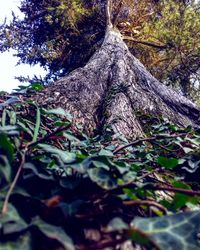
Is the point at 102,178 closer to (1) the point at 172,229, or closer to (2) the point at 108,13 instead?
(1) the point at 172,229

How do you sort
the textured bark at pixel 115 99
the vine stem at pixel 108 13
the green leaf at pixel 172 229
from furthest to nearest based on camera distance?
the vine stem at pixel 108 13 < the textured bark at pixel 115 99 < the green leaf at pixel 172 229

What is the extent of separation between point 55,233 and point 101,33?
660 cm

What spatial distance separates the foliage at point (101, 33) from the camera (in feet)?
20.3

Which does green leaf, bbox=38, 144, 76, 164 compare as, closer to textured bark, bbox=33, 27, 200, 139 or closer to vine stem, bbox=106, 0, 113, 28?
textured bark, bbox=33, 27, 200, 139

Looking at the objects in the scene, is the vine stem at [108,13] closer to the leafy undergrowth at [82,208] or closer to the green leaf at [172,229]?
the leafy undergrowth at [82,208]

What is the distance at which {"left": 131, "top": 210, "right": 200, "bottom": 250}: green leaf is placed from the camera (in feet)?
2.11

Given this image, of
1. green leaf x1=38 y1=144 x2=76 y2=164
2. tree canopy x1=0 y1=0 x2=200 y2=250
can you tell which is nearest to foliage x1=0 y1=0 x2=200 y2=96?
tree canopy x1=0 y1=0 x2=200 y2=250

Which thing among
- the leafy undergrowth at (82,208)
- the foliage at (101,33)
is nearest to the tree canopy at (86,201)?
the leafy undergrowth at (82,208)

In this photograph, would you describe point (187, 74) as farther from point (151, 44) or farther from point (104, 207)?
point (104, 207)

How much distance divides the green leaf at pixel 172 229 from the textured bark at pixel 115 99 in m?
1.38

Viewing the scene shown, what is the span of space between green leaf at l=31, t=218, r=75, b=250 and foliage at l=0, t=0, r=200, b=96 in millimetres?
5789

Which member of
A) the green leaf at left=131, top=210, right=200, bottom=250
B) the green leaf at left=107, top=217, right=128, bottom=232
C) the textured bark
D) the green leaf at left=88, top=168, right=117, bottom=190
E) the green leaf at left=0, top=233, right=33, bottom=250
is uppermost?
the textured bark

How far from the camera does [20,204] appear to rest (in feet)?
2.50

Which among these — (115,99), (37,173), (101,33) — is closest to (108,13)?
(101,33)
